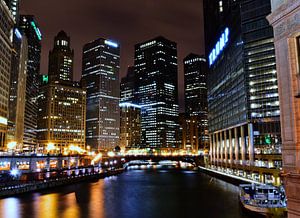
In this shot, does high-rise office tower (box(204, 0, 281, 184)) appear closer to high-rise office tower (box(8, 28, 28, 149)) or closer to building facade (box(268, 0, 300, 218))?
building facade (box(268, 0, 300, 218))

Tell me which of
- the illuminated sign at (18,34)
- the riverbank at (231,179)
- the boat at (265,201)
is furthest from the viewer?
the illuminated sign at (18,34)

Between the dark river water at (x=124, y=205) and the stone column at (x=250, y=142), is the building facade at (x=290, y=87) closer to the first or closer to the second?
the dark river water at (x=124, y=205)

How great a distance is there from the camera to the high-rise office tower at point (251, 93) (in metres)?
104

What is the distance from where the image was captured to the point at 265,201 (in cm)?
5125

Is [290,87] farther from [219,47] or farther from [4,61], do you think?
[219,47]

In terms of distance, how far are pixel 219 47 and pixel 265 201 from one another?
392 ft

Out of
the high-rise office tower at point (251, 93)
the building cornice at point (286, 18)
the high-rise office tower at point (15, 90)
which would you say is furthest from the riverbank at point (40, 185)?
the high-rise office tower at point (15, 90)

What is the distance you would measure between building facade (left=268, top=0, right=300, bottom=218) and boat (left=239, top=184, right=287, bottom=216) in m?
31.0

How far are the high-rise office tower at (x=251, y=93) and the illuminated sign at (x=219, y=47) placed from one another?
0.47m

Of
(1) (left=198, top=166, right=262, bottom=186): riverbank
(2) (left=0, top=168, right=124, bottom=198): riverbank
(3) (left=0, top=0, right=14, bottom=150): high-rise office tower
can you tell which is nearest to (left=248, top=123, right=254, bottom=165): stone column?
(1) (left=198, top=166, right=262, bottom=186): riverbank

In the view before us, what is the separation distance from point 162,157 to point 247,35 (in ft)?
336

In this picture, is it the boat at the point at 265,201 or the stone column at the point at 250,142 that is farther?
the stone column at the point at 250,142

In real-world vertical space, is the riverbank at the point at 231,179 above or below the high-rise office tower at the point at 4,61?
below

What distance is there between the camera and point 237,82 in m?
124
